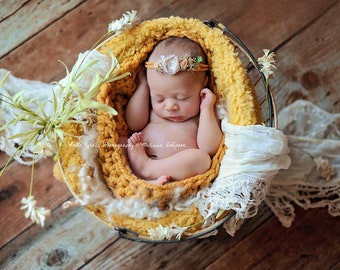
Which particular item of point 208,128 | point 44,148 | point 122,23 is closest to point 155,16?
point 122,23

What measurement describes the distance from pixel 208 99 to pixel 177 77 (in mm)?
87

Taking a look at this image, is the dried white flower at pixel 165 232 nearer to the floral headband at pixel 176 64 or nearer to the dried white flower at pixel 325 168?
the floral headband at pixel 176 64

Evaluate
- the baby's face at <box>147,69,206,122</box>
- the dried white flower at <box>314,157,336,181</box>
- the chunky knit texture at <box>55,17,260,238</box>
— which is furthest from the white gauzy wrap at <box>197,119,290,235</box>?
the dried white flower at <box>314,157,336,181</box>

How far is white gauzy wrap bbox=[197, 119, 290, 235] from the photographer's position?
92 centimetres

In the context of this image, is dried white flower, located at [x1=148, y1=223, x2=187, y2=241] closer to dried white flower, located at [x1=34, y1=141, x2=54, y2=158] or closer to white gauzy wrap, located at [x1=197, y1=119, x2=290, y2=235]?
white gauzy wrap, located at [x1=197, y1=119, x2=290, y2=235]

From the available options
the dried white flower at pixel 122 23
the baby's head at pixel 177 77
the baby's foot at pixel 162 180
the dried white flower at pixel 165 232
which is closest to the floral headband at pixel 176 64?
the baby's head at pixel 177 77

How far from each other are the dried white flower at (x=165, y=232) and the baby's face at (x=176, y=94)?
0.88 feet

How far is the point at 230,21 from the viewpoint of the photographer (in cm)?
132

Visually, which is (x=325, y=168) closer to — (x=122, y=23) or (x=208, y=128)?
(x=208, y=128)

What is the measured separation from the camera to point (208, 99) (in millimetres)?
1062

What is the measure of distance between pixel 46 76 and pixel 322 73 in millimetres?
758

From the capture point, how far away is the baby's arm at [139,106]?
3.63 feet

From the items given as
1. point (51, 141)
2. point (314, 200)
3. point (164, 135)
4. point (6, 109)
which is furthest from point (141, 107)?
point (314, 200)

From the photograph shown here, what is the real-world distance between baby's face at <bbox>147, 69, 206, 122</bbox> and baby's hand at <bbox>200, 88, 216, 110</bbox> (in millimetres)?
16
